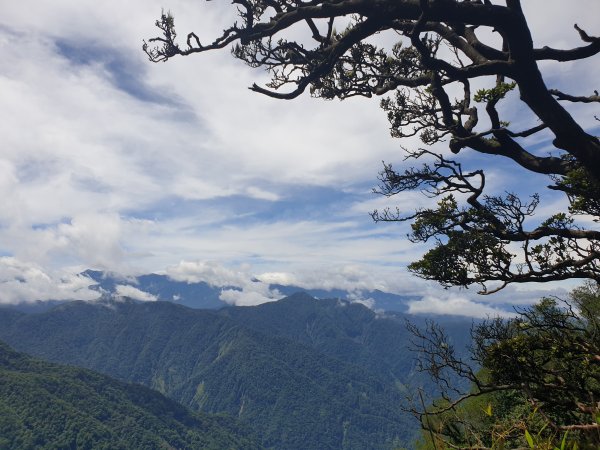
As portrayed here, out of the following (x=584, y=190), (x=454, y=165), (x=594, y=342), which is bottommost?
(x=594, y=342)

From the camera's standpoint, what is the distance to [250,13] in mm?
9531

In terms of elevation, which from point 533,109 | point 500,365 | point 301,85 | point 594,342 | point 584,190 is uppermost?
point 301,85

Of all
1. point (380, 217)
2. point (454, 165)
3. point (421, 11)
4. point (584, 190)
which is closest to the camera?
point (421, 11)

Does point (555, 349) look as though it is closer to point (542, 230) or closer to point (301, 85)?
point (542, 230)

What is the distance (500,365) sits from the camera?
986cm

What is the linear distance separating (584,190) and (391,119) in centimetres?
506

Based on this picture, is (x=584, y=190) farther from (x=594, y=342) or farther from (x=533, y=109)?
(x=594, y=342)

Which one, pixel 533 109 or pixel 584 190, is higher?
pixel 533 109

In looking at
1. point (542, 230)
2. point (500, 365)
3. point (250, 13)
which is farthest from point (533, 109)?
point (250, 13)

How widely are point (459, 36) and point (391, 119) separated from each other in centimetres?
267

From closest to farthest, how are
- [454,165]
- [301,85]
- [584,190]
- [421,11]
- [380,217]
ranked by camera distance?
[421,11] < [584,190] < [301,85] < [454,165] < [380,217]

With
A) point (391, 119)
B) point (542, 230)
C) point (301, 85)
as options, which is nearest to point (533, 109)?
point (542, 230)

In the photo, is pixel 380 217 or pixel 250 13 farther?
pixel 380 217

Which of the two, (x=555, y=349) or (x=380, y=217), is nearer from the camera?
(x=555, y=349)
